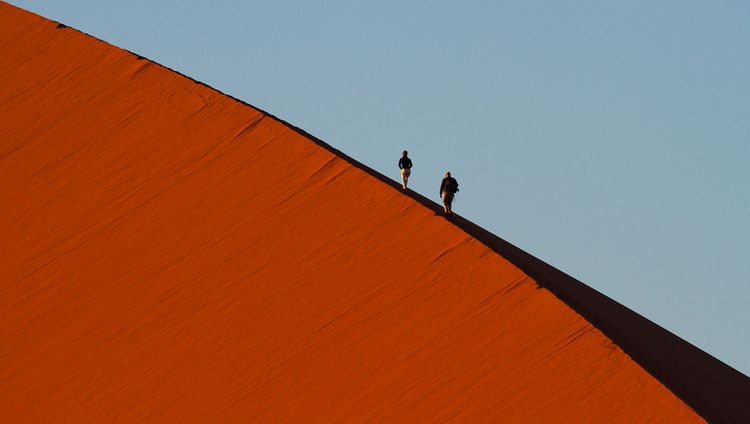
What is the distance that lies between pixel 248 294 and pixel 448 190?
112 inches

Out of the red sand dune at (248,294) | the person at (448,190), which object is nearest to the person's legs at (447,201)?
the person at (448,190)

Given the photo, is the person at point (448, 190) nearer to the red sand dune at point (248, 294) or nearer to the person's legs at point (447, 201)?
the person's legs at point (447, 201)

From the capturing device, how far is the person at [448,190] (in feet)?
55.5

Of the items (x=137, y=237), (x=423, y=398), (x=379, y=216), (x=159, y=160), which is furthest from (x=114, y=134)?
(x=423, y=398)

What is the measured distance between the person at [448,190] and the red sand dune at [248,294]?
0.76m

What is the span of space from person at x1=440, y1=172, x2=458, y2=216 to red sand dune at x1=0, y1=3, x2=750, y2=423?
2.48ft

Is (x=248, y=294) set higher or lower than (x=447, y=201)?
lower

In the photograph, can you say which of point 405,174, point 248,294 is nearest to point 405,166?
point 405,174

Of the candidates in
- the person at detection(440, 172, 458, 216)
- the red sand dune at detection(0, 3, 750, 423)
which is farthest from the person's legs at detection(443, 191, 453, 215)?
the red sand dune at detection(0, 3, 750, 423)

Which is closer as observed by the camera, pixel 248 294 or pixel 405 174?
pixel 248 294

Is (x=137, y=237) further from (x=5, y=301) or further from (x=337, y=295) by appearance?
(x=337, y=295)

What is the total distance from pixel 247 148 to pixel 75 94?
310 centimetres

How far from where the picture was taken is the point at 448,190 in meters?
17.0

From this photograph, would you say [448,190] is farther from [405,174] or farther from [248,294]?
[248,294]
